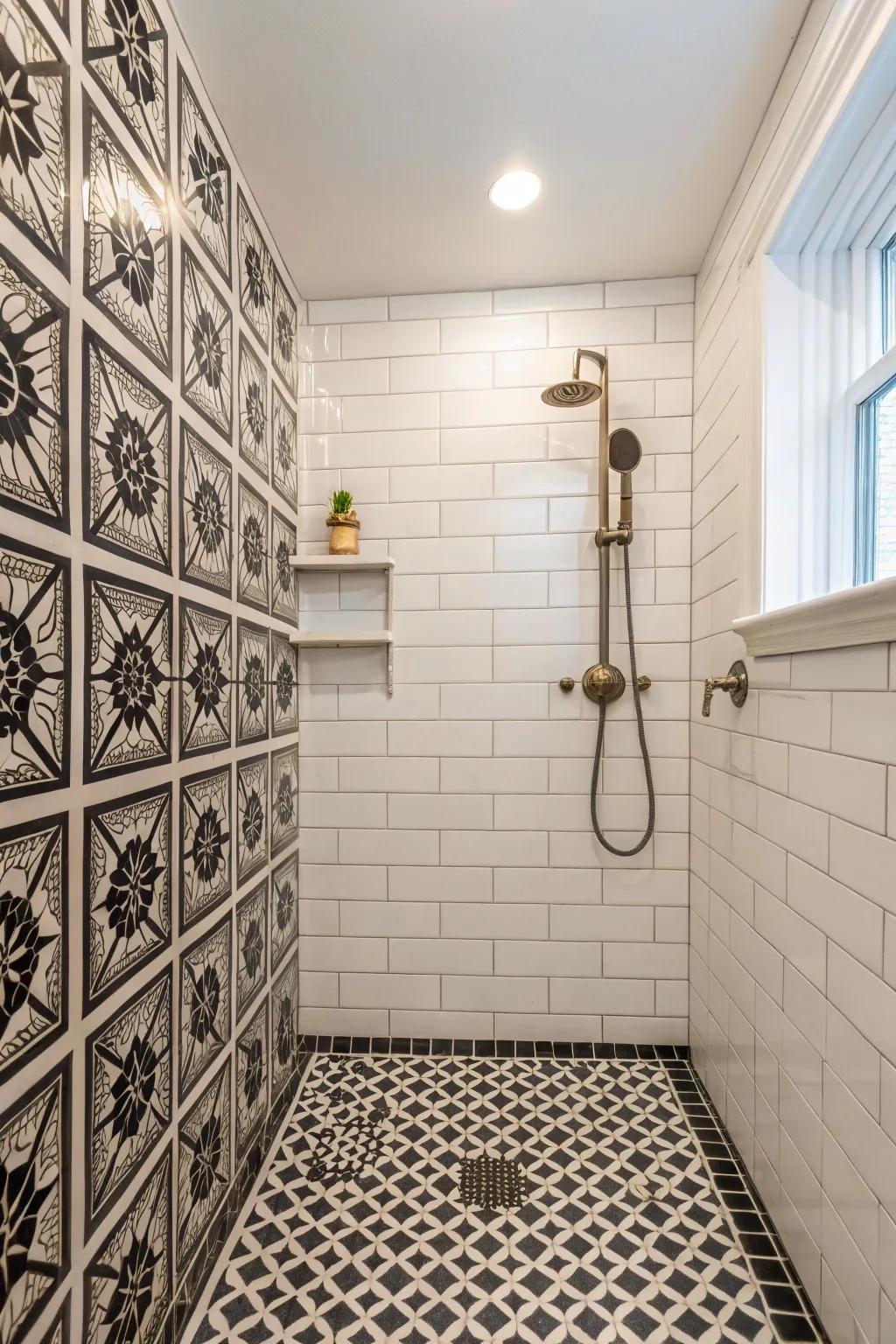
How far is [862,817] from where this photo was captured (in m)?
0.89

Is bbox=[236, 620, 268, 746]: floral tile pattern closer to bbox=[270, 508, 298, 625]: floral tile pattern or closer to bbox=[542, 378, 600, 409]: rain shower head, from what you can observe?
bbox=[270, 508, 298, 625]: floral tile pattern

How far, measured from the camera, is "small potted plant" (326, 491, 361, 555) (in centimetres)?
175

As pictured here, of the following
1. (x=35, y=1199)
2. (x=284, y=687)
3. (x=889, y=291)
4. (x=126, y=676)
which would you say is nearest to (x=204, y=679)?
(x=126, y=676)

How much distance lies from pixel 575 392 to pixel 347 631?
87cm

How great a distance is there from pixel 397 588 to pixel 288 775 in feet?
1.97

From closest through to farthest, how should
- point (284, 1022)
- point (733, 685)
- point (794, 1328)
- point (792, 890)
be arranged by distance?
point (794, 1328)
point (792, 890)
point (733, 685)
point (284, 1022)

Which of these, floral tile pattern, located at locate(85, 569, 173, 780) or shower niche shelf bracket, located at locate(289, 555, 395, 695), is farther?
shower niche shelf bracket, located at locate(289, 555, 395, 695)

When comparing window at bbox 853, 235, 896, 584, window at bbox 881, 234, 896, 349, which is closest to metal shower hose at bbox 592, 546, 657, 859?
window at bbox 853, 235, 896, 584

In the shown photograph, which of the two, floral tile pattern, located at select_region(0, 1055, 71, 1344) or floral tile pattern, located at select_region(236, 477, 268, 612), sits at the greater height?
floral tile pattern, located at select_region(236, 477, 268, 612)

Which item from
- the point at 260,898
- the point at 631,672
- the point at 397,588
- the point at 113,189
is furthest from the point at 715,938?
the point at 113,189

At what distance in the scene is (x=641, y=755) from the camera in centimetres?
175

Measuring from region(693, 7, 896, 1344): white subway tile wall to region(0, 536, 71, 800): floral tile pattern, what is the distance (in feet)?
3.41

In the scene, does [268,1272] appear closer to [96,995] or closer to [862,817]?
[96,995]

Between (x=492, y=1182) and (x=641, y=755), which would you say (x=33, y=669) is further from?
(x=641, y=755)
